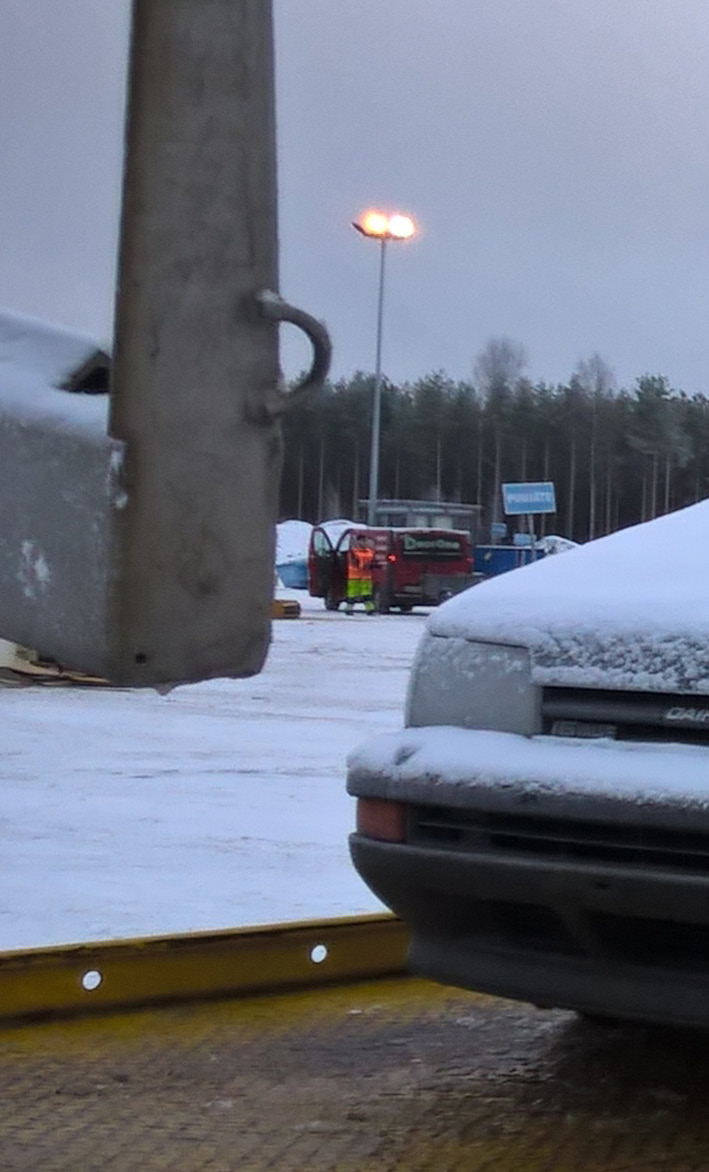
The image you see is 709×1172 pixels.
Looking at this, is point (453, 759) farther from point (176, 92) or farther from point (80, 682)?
point (80, 682)

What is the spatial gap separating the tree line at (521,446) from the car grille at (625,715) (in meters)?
62.3

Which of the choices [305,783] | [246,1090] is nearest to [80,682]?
[305,783]

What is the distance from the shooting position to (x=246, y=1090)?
3.16 meters

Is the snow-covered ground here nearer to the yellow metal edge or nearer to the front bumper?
the yellow metal edge

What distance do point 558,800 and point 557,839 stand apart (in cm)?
7

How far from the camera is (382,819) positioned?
9.51 ft

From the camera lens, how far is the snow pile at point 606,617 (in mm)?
2748

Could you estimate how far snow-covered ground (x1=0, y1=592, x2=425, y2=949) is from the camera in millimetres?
4676

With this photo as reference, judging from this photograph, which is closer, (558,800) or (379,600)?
(558,800)

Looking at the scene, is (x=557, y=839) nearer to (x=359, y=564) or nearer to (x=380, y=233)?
(x=359, y=564)

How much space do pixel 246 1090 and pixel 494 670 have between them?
97 cm

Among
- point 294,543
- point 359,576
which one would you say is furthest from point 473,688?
point 294,543

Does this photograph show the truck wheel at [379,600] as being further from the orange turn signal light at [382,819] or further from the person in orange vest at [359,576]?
the orange turn signal light at [382,819]

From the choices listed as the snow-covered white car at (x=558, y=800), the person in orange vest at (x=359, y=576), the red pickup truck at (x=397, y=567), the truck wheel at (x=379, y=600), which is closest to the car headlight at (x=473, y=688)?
the snow-covered white car at (x=558, y=800)
